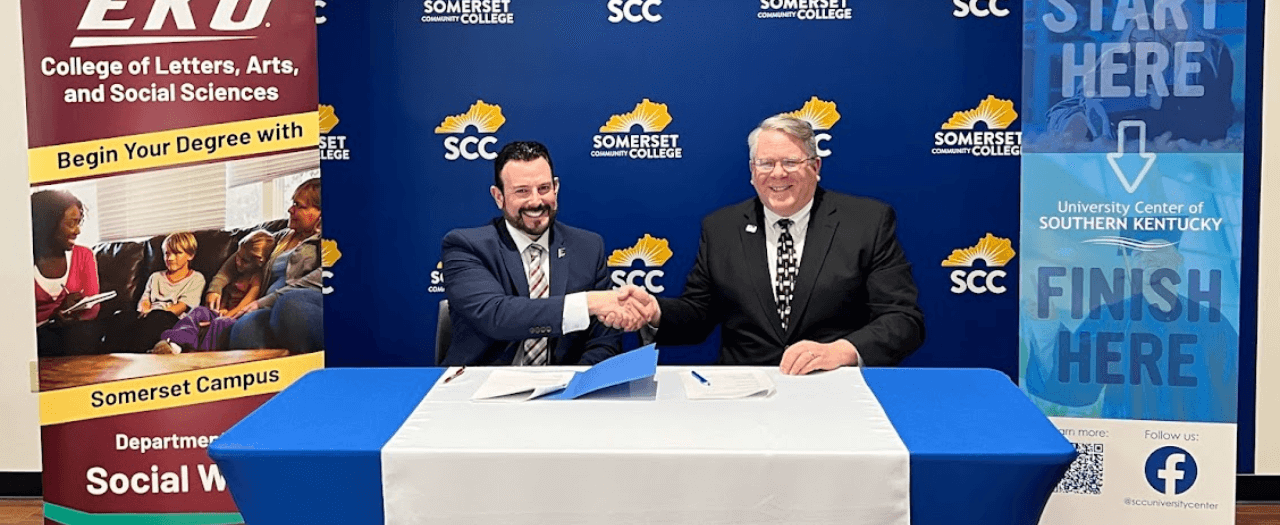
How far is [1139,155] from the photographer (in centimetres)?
329

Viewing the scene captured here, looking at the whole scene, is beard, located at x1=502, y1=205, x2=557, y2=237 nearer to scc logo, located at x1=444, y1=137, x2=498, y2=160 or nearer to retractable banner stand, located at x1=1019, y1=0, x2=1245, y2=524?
scc logo, located at x1=444, y1=137, x2=498, y2=160

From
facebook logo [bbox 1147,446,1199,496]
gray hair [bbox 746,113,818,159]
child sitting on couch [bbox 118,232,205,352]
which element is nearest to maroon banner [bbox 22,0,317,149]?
child sitting on couch [bbox 118,232,205,352]

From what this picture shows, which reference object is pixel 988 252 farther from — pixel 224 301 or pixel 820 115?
pixel 224 301

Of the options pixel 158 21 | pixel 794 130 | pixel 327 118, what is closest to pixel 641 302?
pixel 794 130

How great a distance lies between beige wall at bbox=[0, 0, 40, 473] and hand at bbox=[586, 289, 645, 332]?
2.22 meters

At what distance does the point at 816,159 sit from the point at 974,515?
5.76ft

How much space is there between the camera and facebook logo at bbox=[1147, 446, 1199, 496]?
3305 millimetres

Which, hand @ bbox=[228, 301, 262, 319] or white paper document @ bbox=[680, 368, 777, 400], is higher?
hand @ bbox=[228, 301, 262, 319]

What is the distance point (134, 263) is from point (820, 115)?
90.0 inches

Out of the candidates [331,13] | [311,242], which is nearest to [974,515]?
[311,242]

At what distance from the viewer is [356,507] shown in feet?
6.15

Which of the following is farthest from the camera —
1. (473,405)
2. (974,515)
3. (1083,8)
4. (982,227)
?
(982,227)

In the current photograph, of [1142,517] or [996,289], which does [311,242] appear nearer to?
[996,289]

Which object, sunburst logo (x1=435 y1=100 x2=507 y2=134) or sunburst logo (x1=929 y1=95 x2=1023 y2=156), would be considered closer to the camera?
sunburst logo (x1=929 y1=95 x2=1023 y2=156)
